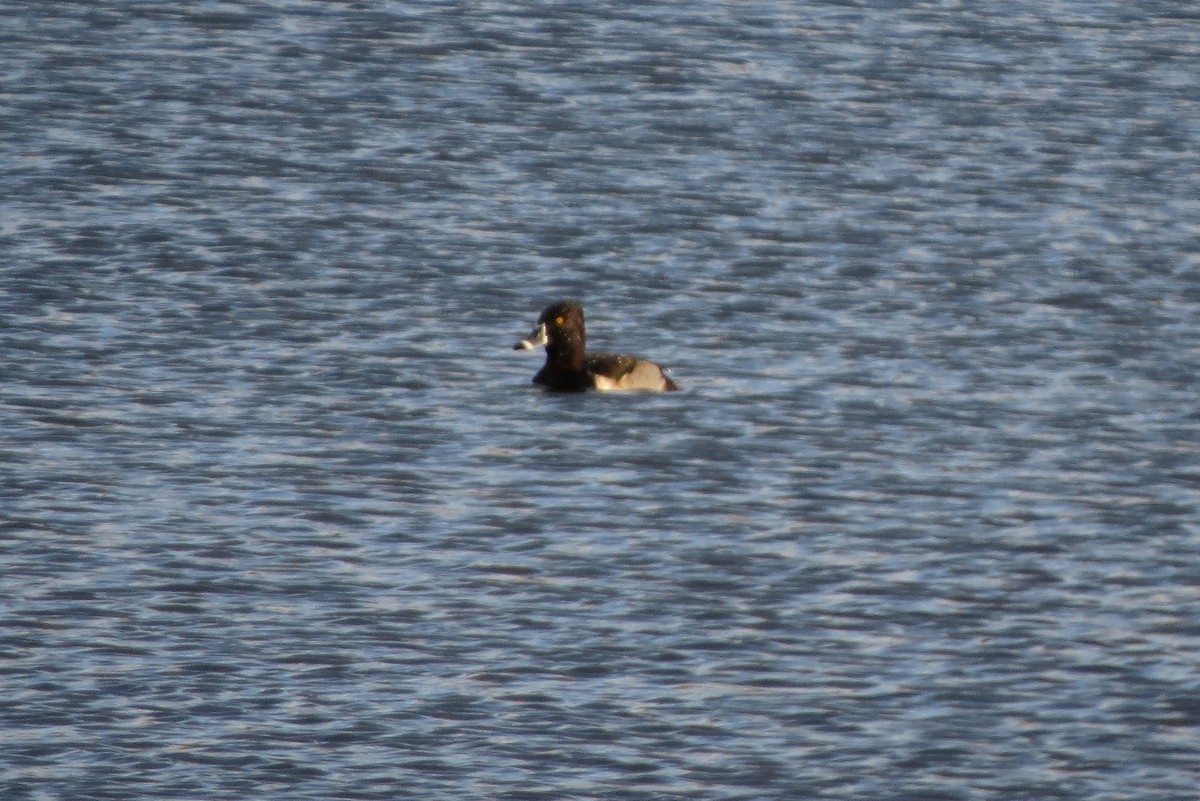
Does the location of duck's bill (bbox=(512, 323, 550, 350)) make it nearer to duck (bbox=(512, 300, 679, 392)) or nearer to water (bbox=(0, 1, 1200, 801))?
duck (bbox=(512, 300, 679, 392))

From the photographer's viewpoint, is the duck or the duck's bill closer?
the duck

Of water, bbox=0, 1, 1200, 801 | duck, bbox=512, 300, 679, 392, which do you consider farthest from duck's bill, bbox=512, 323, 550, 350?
water, bbox=0, 1, 1200, 801

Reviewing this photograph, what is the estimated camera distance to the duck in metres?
19.8

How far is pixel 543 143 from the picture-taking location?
28.0m

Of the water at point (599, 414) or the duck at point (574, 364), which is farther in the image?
the duck at point (574, 364)

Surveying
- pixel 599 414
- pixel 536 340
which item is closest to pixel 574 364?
pixel 536 340

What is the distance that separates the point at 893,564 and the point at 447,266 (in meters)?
8.40

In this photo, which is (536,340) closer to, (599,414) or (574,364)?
(574,364)

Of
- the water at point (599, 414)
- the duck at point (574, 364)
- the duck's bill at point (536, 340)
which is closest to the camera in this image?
the water at point (599, 414)

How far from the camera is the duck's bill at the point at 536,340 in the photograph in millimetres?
20078

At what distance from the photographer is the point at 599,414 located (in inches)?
769

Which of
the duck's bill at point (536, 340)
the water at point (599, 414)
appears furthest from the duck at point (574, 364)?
the water at point (599, 414)

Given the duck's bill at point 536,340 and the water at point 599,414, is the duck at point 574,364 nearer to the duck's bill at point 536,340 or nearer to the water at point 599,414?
the duck's bill at point 536,340

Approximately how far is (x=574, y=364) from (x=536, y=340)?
414 millimetres
